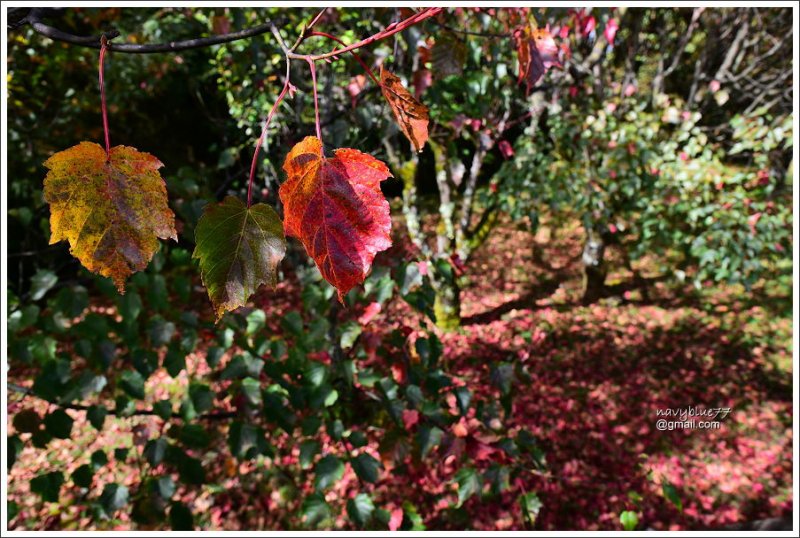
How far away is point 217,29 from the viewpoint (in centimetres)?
246

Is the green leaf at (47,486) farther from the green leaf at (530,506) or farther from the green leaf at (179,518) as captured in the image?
the green leaf at (530,506)

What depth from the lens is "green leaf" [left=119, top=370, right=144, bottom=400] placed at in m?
1.70

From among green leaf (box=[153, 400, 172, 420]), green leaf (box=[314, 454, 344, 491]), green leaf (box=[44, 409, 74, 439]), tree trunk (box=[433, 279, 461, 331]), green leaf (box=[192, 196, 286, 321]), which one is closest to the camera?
green leaf (box=[192, 196, 286, 321])

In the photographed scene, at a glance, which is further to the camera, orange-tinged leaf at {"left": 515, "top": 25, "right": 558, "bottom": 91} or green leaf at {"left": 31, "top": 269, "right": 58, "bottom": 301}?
green leaf at {"left": 31, "top": 269, "right": 58, "bottom": 301}

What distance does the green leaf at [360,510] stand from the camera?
6.01ft

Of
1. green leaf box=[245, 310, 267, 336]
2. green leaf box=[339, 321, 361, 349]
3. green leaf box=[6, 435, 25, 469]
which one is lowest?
green leaf box=[6, 435, 25, 469]

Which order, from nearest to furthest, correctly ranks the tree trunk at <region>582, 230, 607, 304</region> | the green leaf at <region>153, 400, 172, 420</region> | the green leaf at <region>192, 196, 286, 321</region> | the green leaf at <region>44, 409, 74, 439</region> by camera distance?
the green leaf at <region>192, 196, 286, 321</region>
the green leaf at <region>44, 409, 74, 439</region>
the green leaf at <region>153, 400, 172, 420</region>
the tree trunk at <region>582, 230, 607, 304</region>

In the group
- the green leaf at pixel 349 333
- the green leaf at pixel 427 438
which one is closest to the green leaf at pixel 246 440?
the green leaf at pixel 349 333

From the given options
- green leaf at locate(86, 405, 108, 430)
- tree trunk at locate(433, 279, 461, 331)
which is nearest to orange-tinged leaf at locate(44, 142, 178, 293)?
green leaf at locate(86, 405, 108, 430)

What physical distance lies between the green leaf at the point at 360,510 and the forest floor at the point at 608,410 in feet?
2.38

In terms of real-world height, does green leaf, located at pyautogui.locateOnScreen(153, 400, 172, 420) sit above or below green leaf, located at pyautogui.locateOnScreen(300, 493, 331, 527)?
above

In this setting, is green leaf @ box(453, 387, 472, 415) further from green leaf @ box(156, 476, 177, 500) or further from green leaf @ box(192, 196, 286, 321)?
green leaf @ box(192, 196, 286, 321)

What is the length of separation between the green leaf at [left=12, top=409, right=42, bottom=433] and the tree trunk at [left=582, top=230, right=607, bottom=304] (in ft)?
16.2

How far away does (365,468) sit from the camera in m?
1.74
